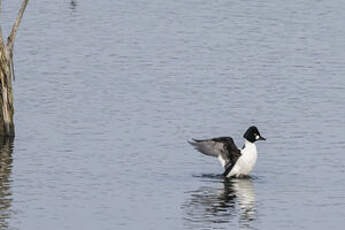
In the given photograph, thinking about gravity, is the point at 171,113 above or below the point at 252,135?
below

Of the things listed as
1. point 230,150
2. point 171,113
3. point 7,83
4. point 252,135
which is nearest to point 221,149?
point 230,150

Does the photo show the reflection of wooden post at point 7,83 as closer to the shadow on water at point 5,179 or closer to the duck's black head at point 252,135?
the shadow on water at point 5,179

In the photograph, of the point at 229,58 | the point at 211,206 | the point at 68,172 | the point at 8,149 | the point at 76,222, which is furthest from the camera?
the point at 229,58

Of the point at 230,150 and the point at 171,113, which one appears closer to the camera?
the point at 230,150

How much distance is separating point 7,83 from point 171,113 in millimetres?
8403

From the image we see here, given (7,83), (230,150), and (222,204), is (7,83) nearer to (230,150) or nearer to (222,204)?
(230,150)

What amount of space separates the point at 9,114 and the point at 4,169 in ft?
12.0

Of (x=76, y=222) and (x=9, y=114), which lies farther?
(x=9, y=114)

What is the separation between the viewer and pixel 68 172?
37938 millimetres

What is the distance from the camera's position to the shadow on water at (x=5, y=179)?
32416 mm

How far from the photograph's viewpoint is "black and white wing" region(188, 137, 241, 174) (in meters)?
38.0

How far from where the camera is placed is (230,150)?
3809cm

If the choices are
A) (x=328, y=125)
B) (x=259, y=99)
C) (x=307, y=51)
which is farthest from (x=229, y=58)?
(x=328, y=125)

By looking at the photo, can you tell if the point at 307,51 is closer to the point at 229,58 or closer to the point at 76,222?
the point at 229,58
